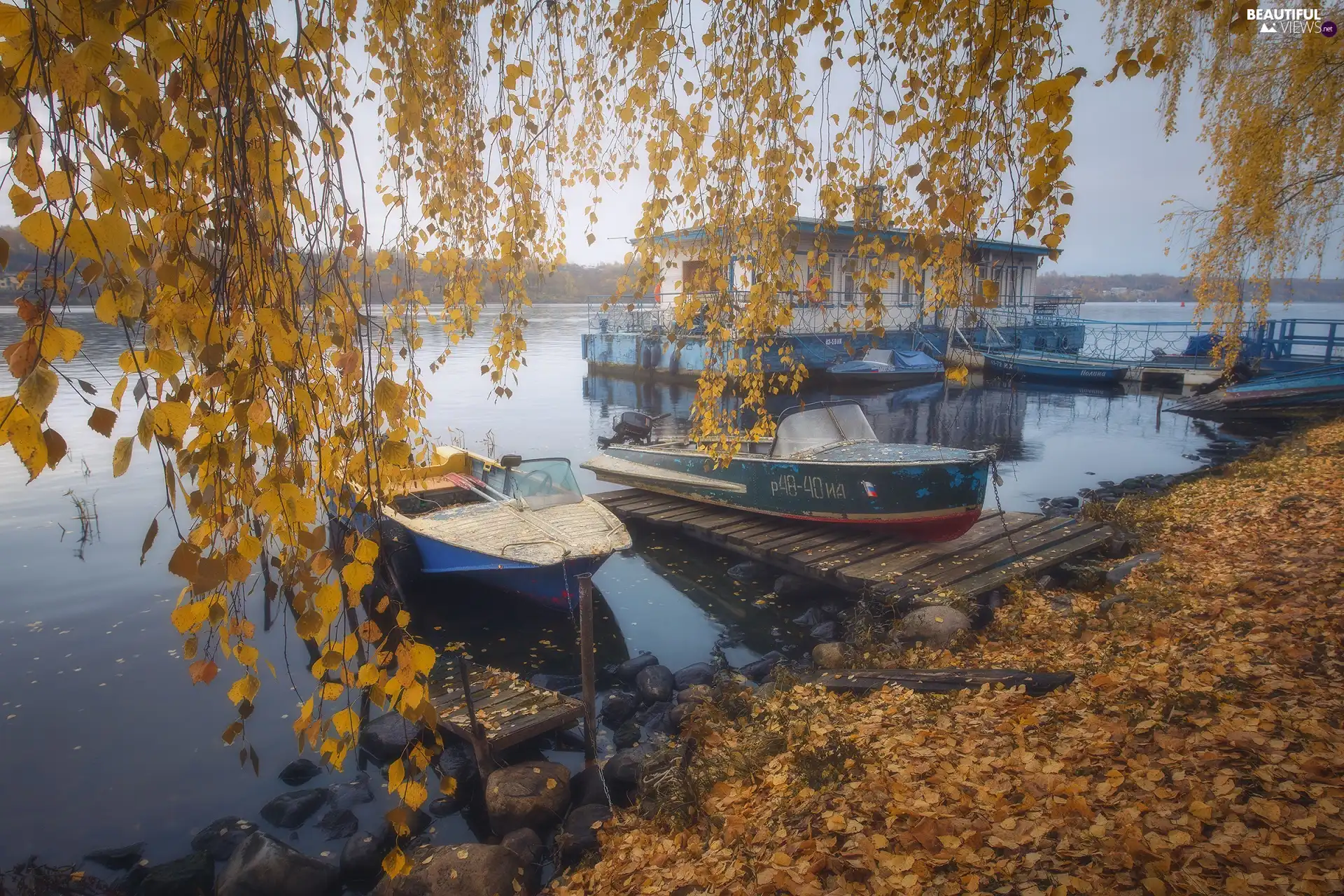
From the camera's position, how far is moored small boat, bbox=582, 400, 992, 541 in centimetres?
981

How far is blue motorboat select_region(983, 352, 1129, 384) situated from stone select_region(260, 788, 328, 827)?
32.1 meters

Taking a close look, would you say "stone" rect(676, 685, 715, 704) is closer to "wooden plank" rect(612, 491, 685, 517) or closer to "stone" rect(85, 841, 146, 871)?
"stone" rect(85, 841, 146, 871)

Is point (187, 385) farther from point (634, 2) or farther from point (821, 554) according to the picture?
Result: point (821, 554)

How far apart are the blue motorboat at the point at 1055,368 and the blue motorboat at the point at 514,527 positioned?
27533 millimetres

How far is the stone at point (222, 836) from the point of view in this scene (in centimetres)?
579

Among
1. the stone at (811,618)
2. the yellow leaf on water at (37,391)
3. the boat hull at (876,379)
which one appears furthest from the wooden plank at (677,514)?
the boat hull at (876,379)

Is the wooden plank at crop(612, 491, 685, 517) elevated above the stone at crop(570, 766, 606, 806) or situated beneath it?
elevated above

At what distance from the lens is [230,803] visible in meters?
6.49

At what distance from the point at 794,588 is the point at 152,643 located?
8.81 m

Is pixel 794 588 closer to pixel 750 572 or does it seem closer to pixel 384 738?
pixel 750 572

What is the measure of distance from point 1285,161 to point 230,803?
1608 centimetres

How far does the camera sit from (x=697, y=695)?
7152 millimetres

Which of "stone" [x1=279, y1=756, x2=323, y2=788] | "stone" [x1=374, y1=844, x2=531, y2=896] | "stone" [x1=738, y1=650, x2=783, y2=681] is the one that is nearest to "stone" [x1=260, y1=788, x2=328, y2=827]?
"stone" [x1=279, y1=756, x2=323, y2=788]

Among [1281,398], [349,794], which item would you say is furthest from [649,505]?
[1281,398]
